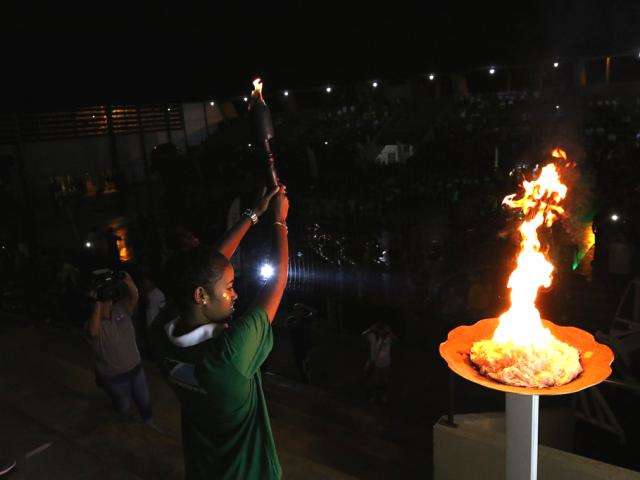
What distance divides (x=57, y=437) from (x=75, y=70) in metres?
3.04

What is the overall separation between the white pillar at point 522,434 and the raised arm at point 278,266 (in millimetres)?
1155

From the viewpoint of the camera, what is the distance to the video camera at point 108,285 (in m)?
4.36

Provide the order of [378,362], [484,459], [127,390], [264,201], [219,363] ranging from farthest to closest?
[378,362] → [127,390] → [484,459] → [264,201] → [219,363]

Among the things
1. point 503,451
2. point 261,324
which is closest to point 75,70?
point 261,324

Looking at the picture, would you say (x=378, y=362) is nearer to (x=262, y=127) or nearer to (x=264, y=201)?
(x=264, y=201)

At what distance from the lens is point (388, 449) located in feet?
16.8

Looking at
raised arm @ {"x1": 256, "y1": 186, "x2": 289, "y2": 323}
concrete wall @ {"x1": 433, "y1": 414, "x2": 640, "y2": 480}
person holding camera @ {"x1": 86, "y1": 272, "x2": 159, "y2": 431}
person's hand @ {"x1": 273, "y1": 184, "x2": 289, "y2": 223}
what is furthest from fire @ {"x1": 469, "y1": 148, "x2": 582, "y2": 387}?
person holding camera @ {"x1": 86, "y1": 272, "x2": 159, "y2": 431}

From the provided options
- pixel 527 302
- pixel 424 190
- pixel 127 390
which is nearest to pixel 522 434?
pixel 527 302

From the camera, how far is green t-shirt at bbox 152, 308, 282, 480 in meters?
1.82

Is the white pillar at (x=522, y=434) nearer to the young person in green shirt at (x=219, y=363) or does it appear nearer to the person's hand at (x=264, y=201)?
the young person in green shirt at (x=219, y=363)

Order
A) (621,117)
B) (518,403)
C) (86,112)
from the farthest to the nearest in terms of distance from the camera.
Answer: (86,112), (621,117), (518,403)

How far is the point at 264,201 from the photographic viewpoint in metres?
2.43

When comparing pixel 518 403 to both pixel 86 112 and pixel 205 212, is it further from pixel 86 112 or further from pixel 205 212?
pixel 86 112

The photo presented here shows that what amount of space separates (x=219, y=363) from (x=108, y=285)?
2.96 meters
